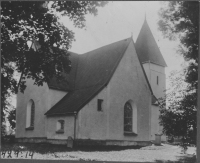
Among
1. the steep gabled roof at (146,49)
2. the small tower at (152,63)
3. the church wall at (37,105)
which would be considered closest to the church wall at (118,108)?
the small tower at (152,63)

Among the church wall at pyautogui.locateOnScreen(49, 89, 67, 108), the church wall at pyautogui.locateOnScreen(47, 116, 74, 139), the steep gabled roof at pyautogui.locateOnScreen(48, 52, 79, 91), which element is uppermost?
the steep gabled roof at pyautogui.locateOnScreen(48, 52, 79, 91)

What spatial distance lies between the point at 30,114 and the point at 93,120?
499cm

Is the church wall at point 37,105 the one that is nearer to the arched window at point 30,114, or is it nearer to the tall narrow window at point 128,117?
the arched window at point 30,114

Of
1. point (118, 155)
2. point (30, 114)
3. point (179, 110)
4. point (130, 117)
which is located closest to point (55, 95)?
point (30, 114)

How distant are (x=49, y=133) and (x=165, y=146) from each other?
5.75m

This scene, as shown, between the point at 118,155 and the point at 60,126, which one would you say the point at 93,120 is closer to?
the point at 60,126

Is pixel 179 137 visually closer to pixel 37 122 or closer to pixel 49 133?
pixel 49 133

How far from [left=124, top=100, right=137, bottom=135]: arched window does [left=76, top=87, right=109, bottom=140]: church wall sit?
3.45 ft

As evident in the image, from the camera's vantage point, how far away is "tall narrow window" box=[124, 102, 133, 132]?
14.3m

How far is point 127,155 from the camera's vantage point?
440 inches

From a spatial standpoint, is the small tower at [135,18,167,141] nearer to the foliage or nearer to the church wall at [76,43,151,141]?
the church wall at [76,43,151,141]

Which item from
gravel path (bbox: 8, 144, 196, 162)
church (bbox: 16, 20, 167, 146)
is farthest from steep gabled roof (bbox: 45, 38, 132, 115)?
gravel path (bbox: 8, 144, 196, 162)

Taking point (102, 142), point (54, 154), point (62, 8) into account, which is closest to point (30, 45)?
point (62, 8)

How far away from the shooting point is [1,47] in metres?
11.2
